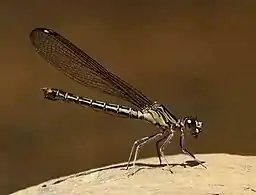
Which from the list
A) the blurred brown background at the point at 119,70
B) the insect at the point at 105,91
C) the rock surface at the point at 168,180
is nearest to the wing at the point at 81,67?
the insect at the point at 105,91

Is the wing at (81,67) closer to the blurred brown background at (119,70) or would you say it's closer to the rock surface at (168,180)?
the rock surface at (168,180)

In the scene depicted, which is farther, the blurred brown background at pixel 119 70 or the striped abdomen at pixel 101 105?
the blurred brown background at pixel 119 70

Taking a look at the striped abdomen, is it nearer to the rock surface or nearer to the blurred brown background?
the rock surface

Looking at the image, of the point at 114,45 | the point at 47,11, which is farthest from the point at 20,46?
the point at 114,45

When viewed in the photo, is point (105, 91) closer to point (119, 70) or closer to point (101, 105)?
point (101, 105)

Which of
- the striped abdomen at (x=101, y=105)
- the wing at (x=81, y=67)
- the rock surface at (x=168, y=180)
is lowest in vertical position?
the rock surface at (x=168, y=180)

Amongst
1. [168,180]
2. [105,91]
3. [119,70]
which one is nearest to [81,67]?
[105,91]

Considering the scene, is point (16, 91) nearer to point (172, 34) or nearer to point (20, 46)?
point (20, 46)
